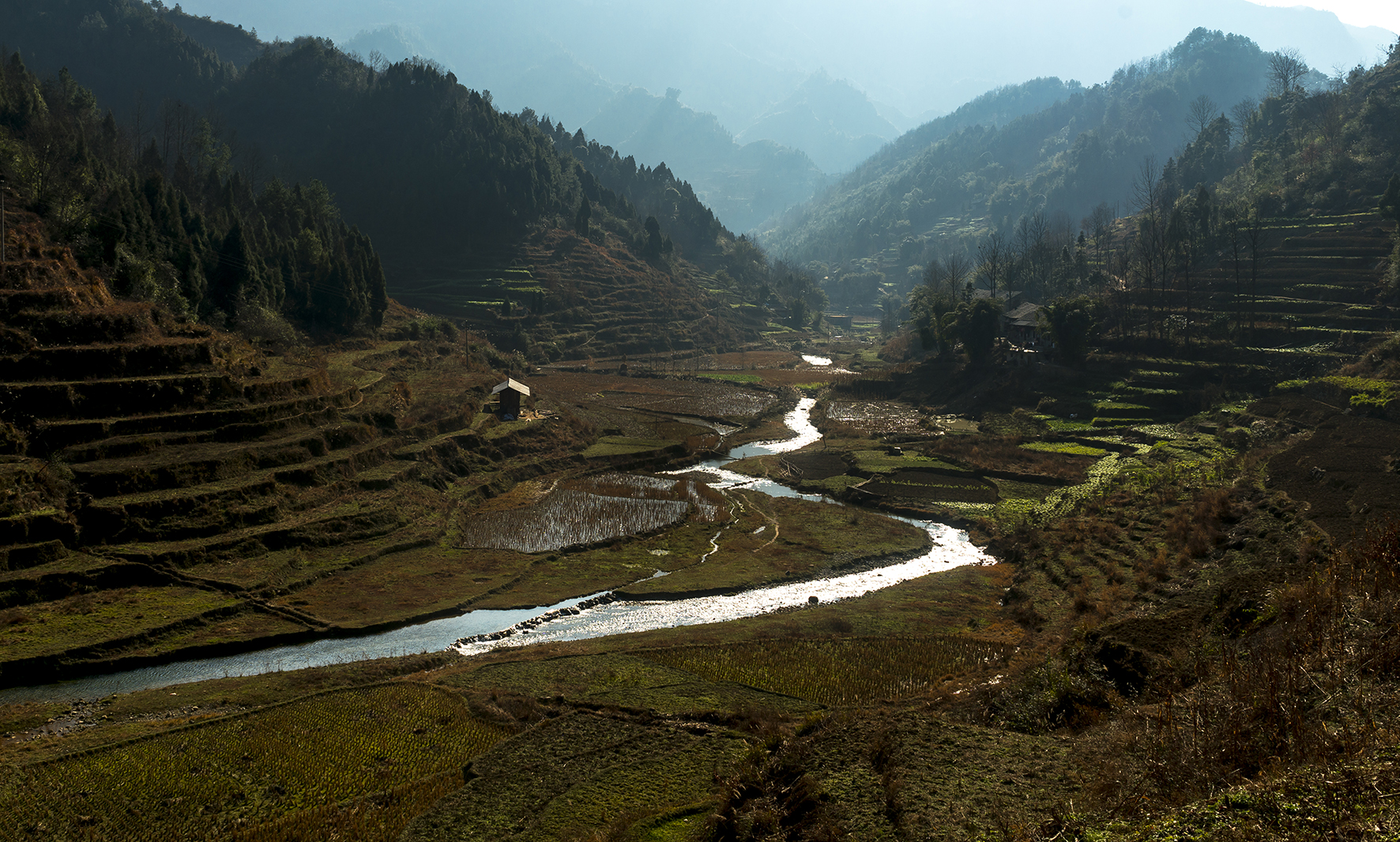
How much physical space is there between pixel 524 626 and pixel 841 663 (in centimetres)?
1002

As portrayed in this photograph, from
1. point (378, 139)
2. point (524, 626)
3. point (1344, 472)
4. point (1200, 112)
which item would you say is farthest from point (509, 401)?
point (1200, 112)

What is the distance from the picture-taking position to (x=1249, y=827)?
559 cm

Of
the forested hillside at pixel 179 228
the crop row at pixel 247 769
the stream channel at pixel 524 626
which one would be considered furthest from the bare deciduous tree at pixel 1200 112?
the crop row at pixel 247 769

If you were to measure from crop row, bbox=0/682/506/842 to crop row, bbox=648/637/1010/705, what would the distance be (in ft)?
20.1

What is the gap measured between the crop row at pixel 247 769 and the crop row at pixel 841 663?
20.1ft

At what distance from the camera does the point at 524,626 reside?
78.8ft

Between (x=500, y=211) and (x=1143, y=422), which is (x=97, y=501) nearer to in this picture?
(x=1143, y=422)

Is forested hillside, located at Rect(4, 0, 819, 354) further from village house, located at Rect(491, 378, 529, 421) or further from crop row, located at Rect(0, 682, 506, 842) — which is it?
crop row, located at Rect(0, 682, 506, 842)

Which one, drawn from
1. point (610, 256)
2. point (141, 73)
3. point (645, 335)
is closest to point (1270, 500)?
point (645, 335)

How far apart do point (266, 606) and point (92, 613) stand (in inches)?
161

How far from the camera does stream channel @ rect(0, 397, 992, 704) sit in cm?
1880

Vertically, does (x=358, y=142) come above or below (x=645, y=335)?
above

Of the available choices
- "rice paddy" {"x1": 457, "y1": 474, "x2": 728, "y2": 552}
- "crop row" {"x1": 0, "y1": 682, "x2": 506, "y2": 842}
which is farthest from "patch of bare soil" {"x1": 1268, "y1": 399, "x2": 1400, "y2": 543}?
"rice paddy" {"x1": 457, "y1": 474, "x2": 728, "y2": 552}

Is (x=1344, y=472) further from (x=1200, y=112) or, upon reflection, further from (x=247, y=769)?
(x=1200, y=112)
